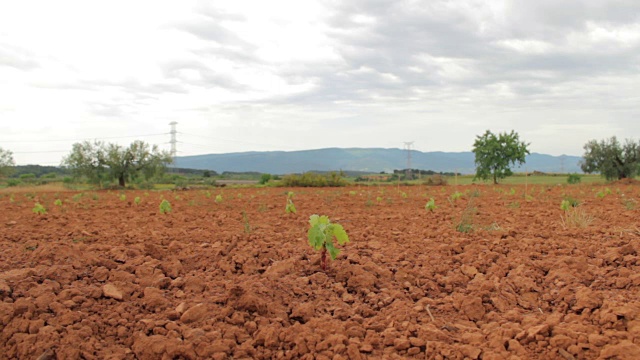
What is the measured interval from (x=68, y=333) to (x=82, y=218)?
7.98 meters

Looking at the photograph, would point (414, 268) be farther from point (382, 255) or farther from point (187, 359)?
point (187, 359)

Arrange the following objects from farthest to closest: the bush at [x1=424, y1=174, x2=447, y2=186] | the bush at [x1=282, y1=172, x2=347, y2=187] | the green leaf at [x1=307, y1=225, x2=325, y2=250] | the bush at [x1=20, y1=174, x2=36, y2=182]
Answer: the bush at [x1=20, y1=174, x2=36, y2=182] → the bush at [x1=424, y1=174, x2=447, y2=186] → the bush at [x1=282, y1=172, x2=347, y2=187] → the green leaf at [x1=307, y1=225, x2=325, y2=250]

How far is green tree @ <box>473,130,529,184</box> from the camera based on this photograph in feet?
131

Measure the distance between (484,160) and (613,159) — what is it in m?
11.2

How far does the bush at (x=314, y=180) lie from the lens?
38719 mm

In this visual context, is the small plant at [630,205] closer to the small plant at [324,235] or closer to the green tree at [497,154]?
the small plant at [324,235]

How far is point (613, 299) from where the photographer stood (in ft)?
13.8

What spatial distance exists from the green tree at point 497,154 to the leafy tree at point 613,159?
7130 mm

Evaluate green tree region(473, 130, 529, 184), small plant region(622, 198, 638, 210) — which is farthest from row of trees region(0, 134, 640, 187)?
small plant region(622, 198, 638, 210)

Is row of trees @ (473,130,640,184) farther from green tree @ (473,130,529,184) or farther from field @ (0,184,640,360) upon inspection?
field @ (0,184,640,360)

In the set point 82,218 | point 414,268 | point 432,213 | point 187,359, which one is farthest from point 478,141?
point 187,359

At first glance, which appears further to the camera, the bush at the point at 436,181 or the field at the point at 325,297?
the bush at the point at 436,181

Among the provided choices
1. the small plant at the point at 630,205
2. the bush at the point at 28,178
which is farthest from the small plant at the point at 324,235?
the bush at the point at 28,178

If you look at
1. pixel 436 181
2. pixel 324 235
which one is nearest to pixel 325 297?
pixel 324 235
